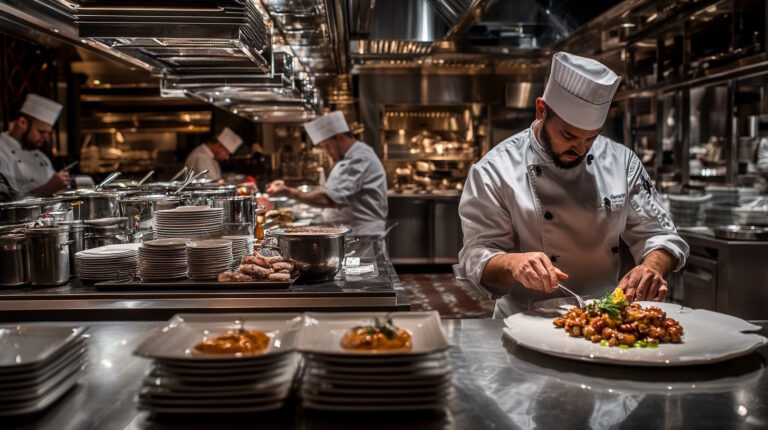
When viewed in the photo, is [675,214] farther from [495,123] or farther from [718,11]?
[495,123]

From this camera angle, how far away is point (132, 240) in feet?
9.15

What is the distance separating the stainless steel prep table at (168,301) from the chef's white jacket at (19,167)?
13.5 ft

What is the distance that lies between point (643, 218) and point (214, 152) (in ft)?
23.7

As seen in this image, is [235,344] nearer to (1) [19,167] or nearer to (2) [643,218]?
(2) [643,218]

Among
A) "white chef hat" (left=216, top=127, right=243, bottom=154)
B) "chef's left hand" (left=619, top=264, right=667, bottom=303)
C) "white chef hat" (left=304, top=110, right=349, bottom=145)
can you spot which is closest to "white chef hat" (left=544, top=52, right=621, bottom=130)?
"chef's left hand" (left=619, top=264, right=667, bottom=303)

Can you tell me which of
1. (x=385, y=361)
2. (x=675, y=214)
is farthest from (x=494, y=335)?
(x=675, y=214)

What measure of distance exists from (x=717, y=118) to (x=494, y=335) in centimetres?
444

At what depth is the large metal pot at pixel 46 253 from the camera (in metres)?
2.16

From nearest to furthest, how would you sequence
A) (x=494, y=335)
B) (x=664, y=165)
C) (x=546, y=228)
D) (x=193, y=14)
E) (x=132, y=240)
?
(x=494, y=335), (x=546, y=228), (x=193, y=14), (x=132, y=240), (x=664, y=165)

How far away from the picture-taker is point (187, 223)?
2.60 metres

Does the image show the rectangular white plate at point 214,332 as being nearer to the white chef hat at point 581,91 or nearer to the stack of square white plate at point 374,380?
the stack of square white plate at point 374,380

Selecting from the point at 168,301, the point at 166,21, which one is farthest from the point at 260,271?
the point at 166,21

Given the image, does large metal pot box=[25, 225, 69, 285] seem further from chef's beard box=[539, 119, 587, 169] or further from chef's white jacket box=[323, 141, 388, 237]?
chef's white jacket box=[323, 141, 388, 237]

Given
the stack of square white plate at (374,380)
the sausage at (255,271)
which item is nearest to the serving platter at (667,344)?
the stack of square white plate at (374,380)
